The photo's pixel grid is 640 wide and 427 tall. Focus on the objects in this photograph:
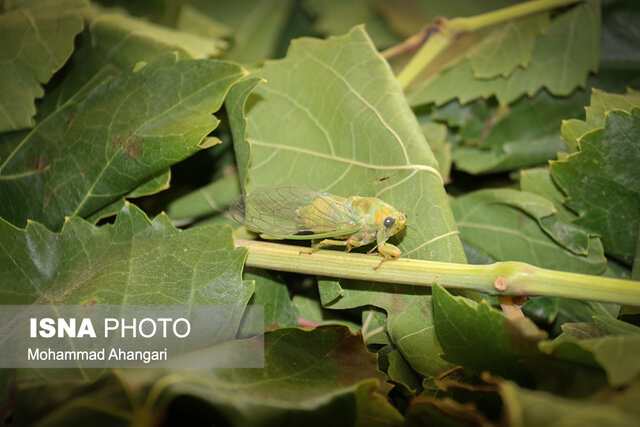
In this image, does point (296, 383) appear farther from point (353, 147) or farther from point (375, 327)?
point (353, 147)

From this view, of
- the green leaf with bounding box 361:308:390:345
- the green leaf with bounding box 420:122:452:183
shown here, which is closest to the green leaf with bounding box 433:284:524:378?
the green leaf with bounding box 361:308:390:345

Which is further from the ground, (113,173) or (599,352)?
(113,173)

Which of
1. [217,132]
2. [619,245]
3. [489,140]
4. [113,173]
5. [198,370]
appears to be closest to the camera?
[198,370]

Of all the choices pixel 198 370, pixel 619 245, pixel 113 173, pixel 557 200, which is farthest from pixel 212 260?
pixel 619 245

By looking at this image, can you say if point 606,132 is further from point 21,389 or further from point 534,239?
point 21,389

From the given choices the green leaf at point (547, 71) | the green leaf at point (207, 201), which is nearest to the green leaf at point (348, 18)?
the green leaf at point (547, 71)

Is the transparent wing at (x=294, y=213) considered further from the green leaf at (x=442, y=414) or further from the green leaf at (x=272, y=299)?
the green leaf at (x=442, y=414)

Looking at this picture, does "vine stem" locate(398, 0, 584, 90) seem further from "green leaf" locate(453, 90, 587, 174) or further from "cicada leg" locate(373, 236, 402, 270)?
"cicada leg" locate(373, 236, 402, 270)

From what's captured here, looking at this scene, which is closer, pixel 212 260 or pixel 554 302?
pixel 212 260

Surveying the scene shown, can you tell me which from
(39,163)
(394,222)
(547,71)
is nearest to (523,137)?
(547,71)
